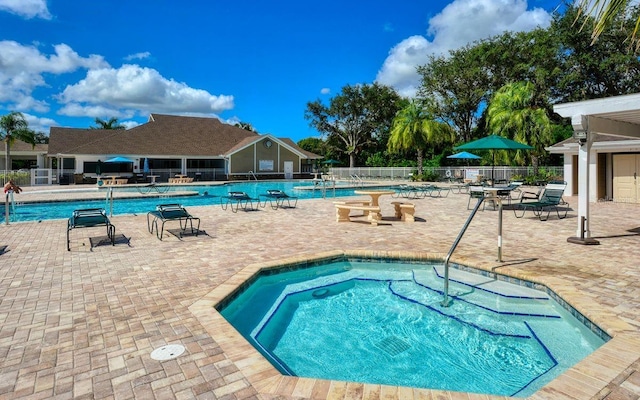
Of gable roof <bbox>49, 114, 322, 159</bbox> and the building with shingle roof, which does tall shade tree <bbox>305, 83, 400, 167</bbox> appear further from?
gable roof <bbox>49, 114, 322, 159</bbox>

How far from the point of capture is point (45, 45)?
87.2 ft

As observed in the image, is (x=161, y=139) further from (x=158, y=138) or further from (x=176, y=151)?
(x=176, y=151)

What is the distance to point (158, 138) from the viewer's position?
1320 inches

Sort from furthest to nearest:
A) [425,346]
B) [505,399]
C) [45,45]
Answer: [45,45] → [425,346] → [505,399]

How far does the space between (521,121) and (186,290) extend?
2637 cm

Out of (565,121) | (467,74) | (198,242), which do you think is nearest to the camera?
(198,242)

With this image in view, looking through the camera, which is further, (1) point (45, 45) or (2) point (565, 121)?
(2) point (565, 121)

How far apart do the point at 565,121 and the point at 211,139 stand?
33.6 m

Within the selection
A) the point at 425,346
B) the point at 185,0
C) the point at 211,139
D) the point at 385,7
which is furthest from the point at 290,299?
the point at 211,139

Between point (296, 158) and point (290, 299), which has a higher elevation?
point (296, 158)

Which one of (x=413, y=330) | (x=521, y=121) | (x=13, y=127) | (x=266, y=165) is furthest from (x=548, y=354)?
(x=13, y=127)

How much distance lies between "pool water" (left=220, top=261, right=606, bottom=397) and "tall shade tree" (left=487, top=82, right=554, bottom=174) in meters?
23.2

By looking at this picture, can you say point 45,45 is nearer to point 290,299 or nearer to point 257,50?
point 257,50

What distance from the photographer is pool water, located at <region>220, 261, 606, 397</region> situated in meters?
3.56
